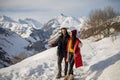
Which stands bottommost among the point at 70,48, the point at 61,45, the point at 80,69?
the point at 80,69

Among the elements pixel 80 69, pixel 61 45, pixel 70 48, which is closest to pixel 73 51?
pixel 70 48

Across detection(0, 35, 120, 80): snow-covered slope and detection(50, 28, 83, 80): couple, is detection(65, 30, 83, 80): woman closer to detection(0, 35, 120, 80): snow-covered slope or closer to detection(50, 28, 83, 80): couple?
detection(50, 28, 83, 80): couple

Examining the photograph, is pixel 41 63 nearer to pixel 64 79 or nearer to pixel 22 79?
pixel 22 79

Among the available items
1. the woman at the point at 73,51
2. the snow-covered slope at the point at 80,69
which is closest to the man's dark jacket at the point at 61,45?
the woman at the point at 73,51

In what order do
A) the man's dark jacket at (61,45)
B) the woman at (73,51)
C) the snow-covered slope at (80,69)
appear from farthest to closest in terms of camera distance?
the man's dark jacket at (61,45)
the snow-covered slope at (80,69)
the woman at (73,51)

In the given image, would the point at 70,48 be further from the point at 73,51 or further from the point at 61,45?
the point at 61,45

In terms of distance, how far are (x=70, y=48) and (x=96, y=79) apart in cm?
189

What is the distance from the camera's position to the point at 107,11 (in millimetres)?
26078

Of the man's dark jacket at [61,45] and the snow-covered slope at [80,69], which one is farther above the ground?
the man's dark jacket at [61,45]

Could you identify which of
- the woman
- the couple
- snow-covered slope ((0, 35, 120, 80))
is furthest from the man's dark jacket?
snow-covered slope ((0, 35, 120, 80))

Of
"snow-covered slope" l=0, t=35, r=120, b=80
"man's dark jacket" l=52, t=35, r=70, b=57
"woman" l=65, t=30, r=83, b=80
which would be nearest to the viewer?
"woman" l=65, t=30, r=83, b=80

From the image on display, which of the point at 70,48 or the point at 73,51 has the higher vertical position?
the point at 70,48

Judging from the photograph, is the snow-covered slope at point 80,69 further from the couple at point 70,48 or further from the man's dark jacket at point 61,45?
the man's dark jacket at point 61,45

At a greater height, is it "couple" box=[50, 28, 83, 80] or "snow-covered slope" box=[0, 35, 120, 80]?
"couple" box=[50, 28, 83, 80]
